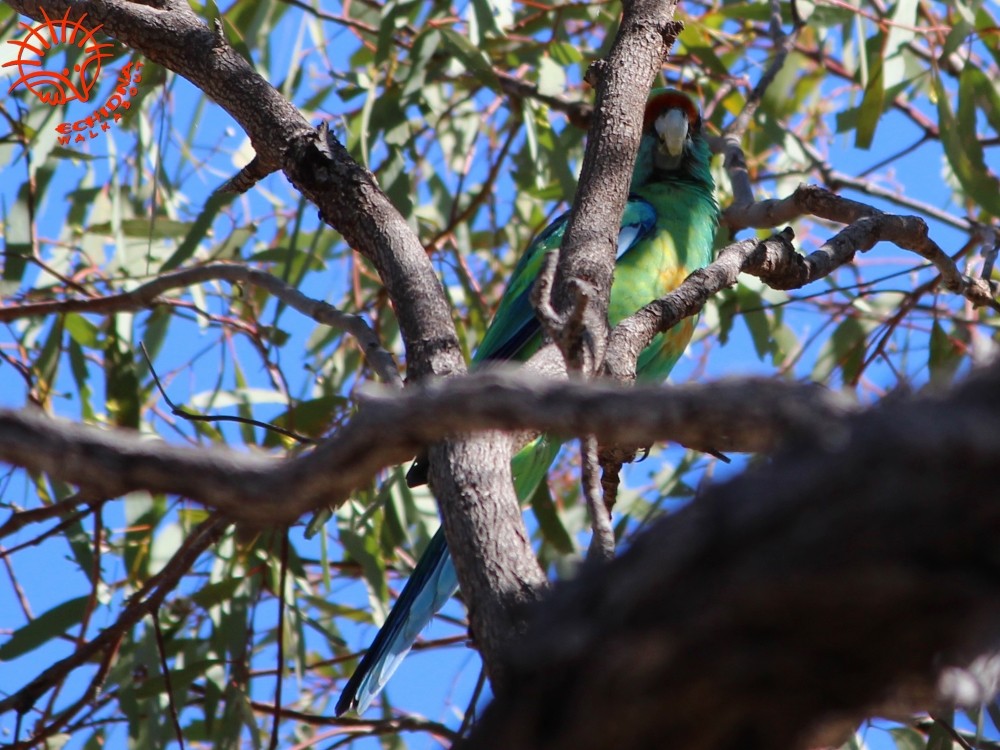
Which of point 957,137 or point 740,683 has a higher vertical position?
point 957,137

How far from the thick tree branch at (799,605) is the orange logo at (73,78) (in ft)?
6.90

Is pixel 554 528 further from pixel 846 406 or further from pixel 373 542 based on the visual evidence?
pixel 846 406

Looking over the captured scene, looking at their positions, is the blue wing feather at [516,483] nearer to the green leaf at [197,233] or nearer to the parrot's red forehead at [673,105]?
the parrot's red forehead at [673,105]

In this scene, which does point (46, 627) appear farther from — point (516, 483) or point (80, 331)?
point (516, 483)

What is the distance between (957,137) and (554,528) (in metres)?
1.12

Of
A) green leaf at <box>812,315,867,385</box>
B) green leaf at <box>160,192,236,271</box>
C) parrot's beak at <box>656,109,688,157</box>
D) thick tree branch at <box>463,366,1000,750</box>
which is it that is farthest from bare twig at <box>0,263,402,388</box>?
green leaf at <box>812,315,867,385</box>

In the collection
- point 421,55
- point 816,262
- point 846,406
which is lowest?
point 846,406

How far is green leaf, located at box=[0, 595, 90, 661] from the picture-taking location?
6.82 ft

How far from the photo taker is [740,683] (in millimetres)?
521

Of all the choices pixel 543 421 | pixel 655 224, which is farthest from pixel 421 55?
pixel 543 421

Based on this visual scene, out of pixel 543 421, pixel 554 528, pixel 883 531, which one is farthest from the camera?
pixel 554 528

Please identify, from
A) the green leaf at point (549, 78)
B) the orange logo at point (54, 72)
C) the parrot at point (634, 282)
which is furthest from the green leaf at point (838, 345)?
the orange logo at point (54, 72)

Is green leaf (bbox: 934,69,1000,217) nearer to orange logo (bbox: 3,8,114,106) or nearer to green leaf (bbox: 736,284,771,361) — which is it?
green leaf (bbox: 736,284,771,361)

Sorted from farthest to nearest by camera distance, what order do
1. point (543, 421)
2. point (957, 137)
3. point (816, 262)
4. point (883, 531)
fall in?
point (957, 137) → point (816, 262) → point (543, 421) → point (883, 531)
